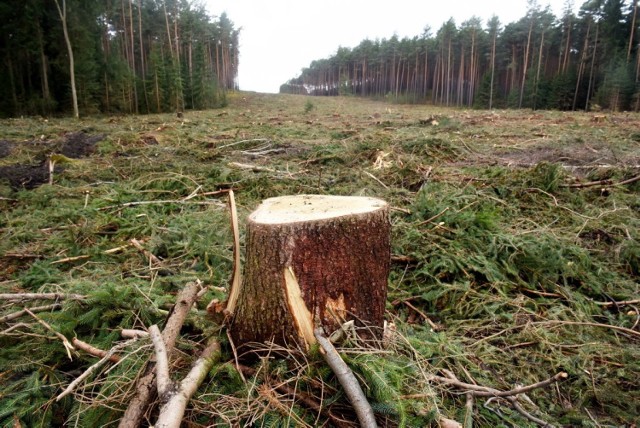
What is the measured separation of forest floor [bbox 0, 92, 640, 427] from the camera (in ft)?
5.21

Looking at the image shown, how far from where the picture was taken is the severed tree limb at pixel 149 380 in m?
1.37

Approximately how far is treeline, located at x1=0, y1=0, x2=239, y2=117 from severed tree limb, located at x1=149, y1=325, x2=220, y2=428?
23299 mm

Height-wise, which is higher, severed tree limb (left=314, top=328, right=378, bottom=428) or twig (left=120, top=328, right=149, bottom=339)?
severed tree limb (left=314, top=328, right=378, bottom=428)

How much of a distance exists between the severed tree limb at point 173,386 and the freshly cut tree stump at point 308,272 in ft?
1.01

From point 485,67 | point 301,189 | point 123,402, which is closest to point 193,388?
point 123,402

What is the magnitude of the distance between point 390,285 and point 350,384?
5.77 ft

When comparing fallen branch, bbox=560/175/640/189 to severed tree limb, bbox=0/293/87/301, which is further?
fallen branch, bbox=560/175/640/189

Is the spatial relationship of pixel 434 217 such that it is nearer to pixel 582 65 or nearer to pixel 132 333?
pixel 132 333

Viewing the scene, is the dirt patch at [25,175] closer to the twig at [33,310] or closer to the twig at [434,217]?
the twig at [33,310]

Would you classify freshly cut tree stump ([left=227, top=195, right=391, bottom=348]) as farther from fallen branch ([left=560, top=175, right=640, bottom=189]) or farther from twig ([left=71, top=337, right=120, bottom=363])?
fallen branch ([left=560, top=175, right=640, bottom=189])

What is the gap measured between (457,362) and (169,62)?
32753 mm

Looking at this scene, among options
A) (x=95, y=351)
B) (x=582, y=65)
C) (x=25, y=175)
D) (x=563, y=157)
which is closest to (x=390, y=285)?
(x=95, y=351)

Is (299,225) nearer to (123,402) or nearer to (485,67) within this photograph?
(123,402)

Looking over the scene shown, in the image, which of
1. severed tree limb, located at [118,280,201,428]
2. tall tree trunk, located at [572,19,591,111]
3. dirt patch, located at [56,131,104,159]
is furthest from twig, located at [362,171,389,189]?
tall tree trunk, located at [572,19,591,111]
